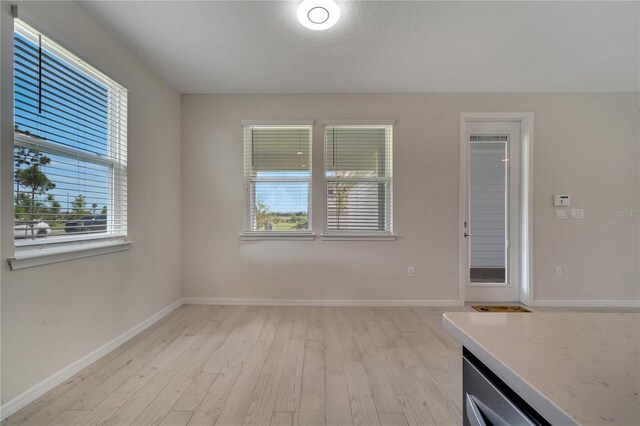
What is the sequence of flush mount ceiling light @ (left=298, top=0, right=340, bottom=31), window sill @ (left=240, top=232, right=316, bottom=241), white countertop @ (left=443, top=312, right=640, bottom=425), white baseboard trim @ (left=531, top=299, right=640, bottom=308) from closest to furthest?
white countertop @ (left=443, top=312, right=640, bottom=425) < flush mount ceiling light @ (left=298, top=0, right=340, bottom=31) < white baseboard trim @ (left=531, top=299, right=640, bottom=308) < window sill @ (left=240, top=232, right=316, bottom=241)

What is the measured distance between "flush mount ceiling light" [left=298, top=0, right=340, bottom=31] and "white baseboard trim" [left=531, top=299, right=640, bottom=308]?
151 inches

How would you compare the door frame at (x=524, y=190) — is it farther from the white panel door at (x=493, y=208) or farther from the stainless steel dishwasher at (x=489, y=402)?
the stainless steel dishwasher at (x=489, y=402)

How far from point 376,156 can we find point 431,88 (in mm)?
1010

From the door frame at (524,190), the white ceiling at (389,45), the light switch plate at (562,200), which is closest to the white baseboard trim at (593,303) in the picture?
the door frame at (524,190)

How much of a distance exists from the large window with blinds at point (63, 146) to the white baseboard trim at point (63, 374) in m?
0.89

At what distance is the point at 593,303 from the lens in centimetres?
317

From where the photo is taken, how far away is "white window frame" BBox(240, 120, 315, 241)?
3221 mm

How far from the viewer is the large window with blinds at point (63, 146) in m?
1.55

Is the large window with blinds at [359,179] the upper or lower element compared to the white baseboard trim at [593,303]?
upper

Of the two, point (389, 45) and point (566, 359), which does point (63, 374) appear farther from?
point (389, 45)

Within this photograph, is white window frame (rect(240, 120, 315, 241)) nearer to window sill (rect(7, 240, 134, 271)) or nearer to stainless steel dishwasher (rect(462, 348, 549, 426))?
window sill (rect(7, 240, 134, 271))

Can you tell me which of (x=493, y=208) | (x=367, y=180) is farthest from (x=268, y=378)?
(x=493, y=208)

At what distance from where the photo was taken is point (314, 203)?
3.25m

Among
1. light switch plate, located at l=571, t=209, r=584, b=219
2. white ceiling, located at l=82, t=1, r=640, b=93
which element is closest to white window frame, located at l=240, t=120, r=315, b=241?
white ceiling, located at l=82, t=1, r=640, b=93
